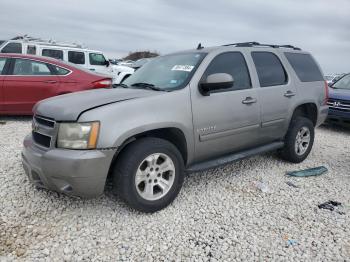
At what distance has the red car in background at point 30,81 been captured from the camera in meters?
7.11

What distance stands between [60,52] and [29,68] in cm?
523

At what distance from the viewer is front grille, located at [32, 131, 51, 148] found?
3.16 metres

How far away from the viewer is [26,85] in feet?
23.6

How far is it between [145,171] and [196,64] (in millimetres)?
1442

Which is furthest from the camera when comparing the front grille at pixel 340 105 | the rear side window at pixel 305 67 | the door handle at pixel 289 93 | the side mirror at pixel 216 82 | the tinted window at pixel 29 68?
the front grille at pixel 340 105

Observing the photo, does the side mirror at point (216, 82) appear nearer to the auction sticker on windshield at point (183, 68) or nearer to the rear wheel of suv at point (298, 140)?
the auction sticker on windshield at point (183, 68)

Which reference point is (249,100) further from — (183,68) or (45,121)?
(45,121)

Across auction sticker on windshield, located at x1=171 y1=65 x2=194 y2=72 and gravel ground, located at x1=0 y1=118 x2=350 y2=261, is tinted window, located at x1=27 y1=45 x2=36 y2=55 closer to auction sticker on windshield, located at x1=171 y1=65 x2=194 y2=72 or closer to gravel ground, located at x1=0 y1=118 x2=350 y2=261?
gravel ground, located at x1=0 y1=118 x2=350 y2=261

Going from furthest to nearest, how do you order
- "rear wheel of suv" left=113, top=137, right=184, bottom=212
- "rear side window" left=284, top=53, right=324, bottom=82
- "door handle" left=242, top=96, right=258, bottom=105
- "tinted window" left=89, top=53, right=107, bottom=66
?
"tinted window" left=89, top=53, right=107, bottom=66 → "rear side window" left=284, top=53, right=324, bottom=82 → "door handle" left=242, top=96, right=258, bottom=105 → "rear wheel of suv" left=113, top=137, right=184, bottom=212

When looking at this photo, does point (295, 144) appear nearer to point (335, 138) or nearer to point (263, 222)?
point (263, 222)

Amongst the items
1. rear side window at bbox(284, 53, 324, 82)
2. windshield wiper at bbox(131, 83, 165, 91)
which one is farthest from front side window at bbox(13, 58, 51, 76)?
rear side window at bbox(284, 53, 324, 82)

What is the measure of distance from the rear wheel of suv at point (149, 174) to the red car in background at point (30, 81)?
4788 millimetres

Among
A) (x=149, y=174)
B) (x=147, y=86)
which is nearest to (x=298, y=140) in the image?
(x=147, y=86)

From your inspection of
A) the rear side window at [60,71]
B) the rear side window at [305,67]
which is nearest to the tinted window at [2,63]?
the rear side window at [60,71]
